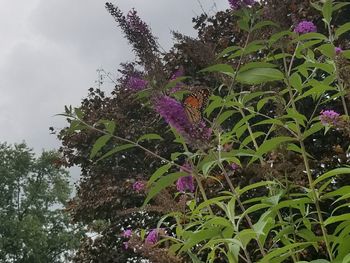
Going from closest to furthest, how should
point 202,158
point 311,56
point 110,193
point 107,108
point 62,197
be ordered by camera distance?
point 202,158 < point 311,56 < point 110,193 < point 107,108 < point 62,197

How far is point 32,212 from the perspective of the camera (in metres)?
29.4

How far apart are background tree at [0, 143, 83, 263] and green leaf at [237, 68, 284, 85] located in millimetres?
26326

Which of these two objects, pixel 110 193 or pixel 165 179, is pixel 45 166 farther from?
pixel 165 179

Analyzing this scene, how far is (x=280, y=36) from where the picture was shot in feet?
5.95

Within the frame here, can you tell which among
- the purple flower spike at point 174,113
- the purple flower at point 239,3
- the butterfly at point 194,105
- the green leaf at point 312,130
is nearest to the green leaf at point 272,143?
the green leaf at point 312,130

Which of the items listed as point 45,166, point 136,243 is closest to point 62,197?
point 45,166

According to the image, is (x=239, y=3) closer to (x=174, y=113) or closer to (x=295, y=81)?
(x=295, y=81)

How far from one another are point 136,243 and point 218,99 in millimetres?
655

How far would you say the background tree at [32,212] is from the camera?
88.8 ft

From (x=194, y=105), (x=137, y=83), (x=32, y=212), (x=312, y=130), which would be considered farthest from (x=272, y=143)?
(x=32, y=212)

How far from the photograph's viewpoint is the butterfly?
5.47 ft

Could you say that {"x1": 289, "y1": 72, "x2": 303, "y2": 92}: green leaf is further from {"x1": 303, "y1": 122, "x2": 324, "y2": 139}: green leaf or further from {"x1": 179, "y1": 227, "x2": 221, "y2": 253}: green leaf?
{"x1": 179, "y1": 227, "x2": 221, "y2": 253}: green leaf

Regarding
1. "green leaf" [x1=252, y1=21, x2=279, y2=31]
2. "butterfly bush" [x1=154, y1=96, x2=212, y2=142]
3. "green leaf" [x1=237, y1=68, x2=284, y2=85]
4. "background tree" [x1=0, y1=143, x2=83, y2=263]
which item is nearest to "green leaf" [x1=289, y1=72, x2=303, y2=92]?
"green leaf" [x1=237, y1=68, x2=284, y2=85]

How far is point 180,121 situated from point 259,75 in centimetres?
43
